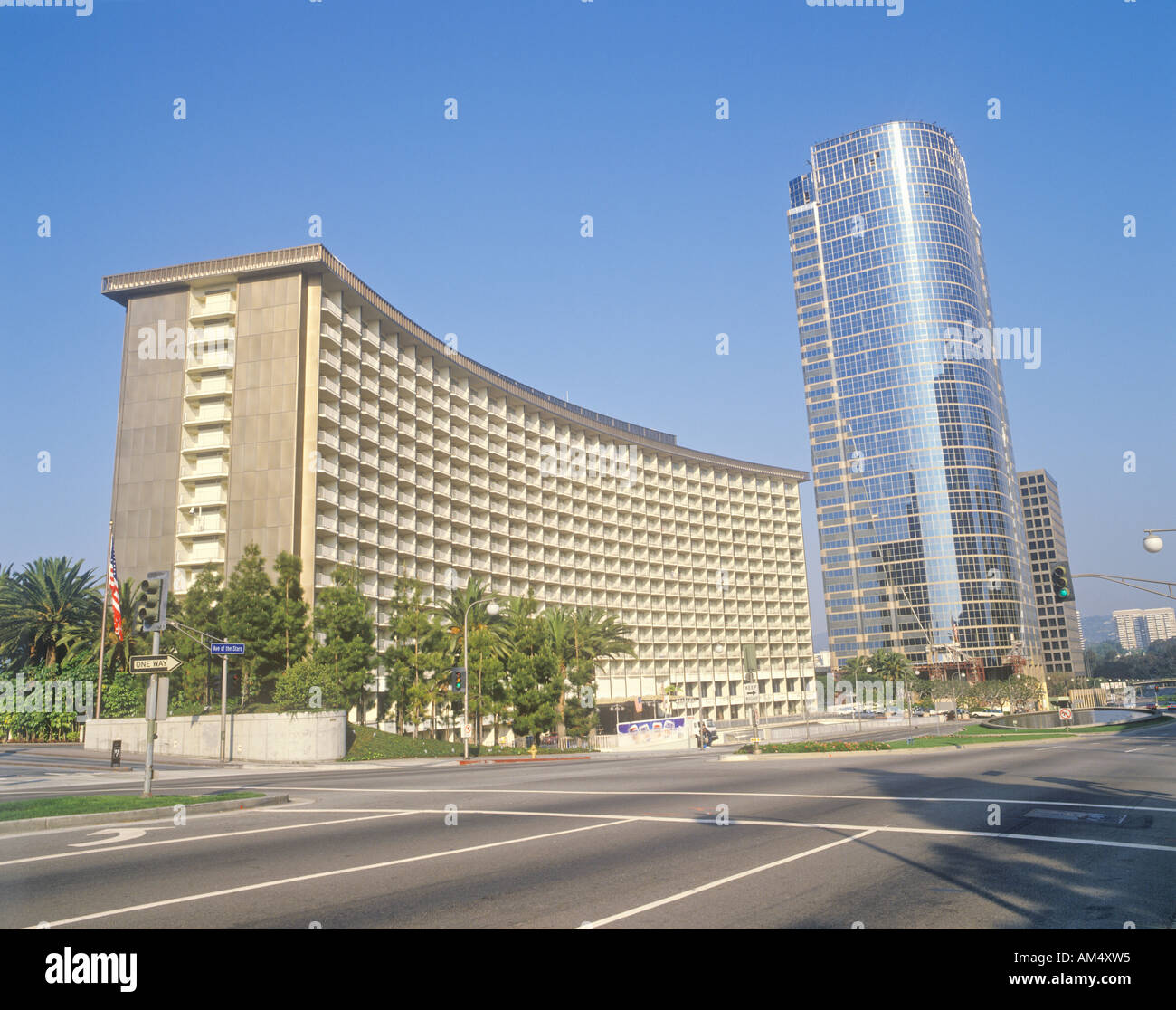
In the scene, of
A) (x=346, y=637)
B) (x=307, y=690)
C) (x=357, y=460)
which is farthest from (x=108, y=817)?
(x=357, y=460)

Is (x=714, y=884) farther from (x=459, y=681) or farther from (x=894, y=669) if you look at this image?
(x=894, y=669)

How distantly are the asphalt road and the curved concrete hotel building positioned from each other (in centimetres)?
4333

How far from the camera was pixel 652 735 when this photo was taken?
61.8 meters

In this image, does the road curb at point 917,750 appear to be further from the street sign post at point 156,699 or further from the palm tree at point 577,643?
the palm tree at point 577,643

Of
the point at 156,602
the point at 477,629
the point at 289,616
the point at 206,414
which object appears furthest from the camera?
the point at 206,414

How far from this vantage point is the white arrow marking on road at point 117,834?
1335 cm

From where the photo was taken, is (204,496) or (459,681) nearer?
(459,681)

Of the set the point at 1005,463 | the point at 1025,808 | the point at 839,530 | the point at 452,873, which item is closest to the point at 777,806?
the point at 1025,808

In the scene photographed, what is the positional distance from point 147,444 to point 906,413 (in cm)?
12145

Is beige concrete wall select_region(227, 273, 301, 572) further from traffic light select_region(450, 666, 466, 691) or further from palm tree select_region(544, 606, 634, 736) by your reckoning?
traffic light select_region(450, 666, 466, 691)

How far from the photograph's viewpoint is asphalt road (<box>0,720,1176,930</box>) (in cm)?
809

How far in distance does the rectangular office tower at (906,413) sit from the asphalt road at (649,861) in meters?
128

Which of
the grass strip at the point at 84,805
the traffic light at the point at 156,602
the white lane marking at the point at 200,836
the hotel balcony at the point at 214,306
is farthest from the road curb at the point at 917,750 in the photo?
the hotel balcony at the point at 214,306
